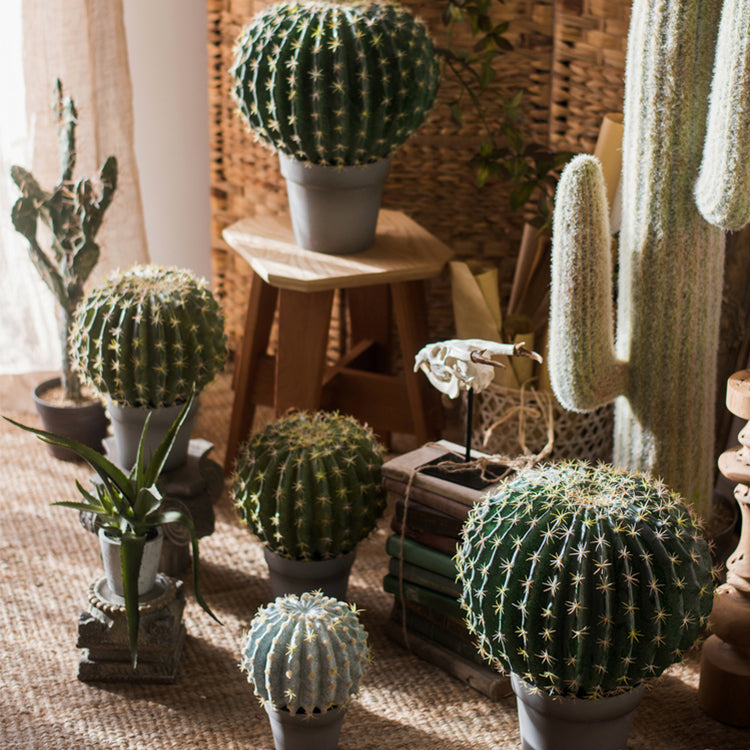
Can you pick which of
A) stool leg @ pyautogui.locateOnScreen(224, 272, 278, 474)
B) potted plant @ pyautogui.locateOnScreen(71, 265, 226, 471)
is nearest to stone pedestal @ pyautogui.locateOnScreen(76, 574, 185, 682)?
potted plant @ pyautogui.locateOnScreen(71, 265, 226, 471)

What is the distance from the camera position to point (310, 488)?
161 centimetres

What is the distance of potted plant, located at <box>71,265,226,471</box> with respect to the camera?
1.69 metres

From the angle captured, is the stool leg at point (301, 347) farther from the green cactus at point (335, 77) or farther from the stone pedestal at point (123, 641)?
the stone pedestal at point (123, 641)

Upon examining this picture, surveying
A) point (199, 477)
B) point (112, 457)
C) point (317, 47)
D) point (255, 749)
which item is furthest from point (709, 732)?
point (317, 47)

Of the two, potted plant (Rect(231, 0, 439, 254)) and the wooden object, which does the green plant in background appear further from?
the wooden object

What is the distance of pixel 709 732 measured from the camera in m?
1.53

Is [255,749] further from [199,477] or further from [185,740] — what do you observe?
[199,477]

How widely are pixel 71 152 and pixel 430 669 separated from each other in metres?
1.31

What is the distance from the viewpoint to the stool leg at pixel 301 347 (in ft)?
6.42

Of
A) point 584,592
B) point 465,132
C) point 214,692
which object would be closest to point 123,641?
point 214,692

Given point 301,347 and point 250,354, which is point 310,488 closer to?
point 301,347

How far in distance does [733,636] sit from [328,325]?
0.91m

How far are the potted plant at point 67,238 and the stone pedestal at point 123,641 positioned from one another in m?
0.75

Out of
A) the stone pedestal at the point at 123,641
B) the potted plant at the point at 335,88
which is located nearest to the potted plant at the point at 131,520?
the stone pedestal at the point at 123,641
